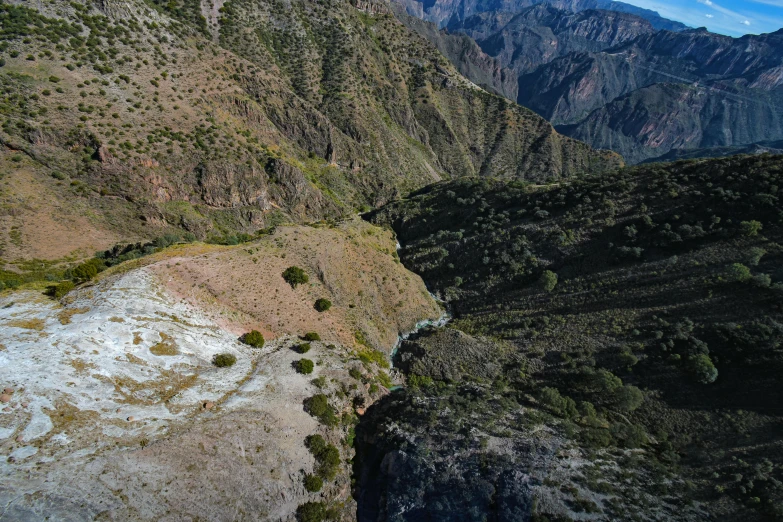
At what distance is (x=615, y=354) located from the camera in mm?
50219

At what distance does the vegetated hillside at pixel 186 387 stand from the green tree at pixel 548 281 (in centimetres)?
2589

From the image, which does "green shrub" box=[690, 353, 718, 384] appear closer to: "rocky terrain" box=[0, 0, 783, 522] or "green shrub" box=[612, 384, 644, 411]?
"rocky terrain" box=[0, 0, 783, 522]

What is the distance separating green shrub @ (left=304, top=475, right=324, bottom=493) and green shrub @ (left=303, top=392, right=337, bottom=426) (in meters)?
5.54

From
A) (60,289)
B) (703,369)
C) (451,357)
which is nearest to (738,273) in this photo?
(703,369)

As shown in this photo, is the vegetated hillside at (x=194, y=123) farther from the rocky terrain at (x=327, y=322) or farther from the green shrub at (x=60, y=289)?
the green shrub at (x=60, y=289)

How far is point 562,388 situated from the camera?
4978cm

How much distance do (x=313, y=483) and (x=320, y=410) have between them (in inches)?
268

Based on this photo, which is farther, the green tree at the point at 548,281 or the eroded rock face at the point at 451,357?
the green tree at the point at 548,281

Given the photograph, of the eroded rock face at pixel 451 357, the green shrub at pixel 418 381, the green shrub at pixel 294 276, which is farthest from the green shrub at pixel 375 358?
the green shrub at pixel 294 276

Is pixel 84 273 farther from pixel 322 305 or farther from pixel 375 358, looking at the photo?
pixel 375 358

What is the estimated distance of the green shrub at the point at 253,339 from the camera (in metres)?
45.2

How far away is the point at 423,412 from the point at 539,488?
1368 centimetres

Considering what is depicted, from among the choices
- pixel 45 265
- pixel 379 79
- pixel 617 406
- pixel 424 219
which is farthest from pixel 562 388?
pixel 379 79

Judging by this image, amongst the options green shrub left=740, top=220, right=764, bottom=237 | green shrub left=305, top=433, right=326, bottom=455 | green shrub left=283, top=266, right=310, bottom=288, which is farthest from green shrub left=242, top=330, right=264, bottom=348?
green shrub left=740, top=220, right=764, bottom=237
